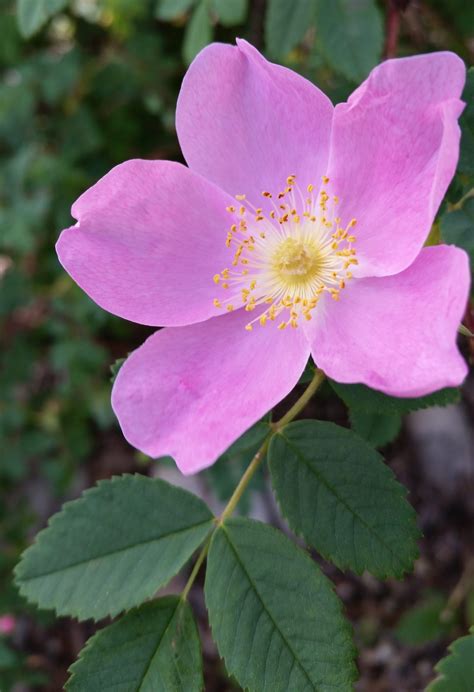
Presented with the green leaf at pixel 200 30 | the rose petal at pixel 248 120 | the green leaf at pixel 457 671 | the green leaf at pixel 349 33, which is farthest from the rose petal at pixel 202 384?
the green leaf at pixel 200 30

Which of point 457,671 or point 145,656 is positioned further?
point 145,656

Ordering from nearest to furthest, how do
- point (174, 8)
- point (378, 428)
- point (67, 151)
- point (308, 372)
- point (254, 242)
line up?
1. point (308, 372)
2. point (254, 242)
3. point (378, 428)
4. point (174, 8)
5. point (67, 151)

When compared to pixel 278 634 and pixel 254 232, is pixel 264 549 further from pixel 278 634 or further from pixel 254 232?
pixel 254 232

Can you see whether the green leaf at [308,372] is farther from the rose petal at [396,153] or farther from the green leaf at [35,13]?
the green leaf at [35,13]

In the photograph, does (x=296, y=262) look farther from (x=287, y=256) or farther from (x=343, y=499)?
(x=343, y=499)

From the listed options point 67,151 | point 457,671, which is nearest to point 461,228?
point 457,671

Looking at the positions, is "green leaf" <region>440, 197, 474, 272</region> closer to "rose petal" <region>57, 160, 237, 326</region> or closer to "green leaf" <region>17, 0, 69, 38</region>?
"rose petal" <region>57, 160, 237, 326</region>
